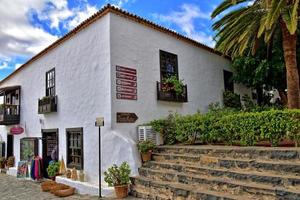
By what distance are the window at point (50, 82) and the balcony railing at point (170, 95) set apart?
209 inches

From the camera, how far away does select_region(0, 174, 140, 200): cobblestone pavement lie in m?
9.65

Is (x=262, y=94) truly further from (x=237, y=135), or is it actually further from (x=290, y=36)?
(x=237, y=135)

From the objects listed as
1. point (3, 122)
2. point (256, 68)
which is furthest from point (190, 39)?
point (3, 122)

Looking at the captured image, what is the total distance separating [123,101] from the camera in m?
10.2

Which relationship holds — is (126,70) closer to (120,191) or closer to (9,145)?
(120,191)

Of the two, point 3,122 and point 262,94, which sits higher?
point 262,94

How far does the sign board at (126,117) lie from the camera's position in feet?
32.6

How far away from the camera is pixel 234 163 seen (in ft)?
24.2

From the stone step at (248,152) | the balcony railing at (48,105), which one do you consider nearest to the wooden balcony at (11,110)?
the balcony railing at (48,105)

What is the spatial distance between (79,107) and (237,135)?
6.07 m

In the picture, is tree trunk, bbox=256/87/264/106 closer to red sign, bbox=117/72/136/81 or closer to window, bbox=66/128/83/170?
red sign, bbox=117/72/136/81

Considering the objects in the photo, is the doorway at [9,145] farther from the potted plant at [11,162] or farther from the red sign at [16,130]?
the red sign at [16,130]

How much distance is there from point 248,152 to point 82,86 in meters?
6.73

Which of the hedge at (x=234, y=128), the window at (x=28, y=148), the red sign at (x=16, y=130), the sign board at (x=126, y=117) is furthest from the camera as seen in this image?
the red sign at (x=16, y=130)
